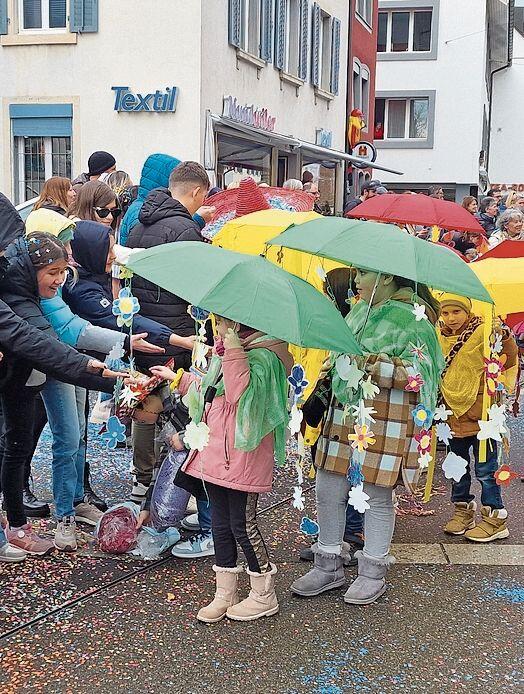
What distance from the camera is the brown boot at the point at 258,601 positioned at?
4258 mm

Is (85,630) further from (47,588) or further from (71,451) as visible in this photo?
(71,451)

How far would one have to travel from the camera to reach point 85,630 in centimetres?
410

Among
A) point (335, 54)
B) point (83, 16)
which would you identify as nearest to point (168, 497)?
point (83, 16)

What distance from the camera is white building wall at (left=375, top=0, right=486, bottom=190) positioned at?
3338 centimetres

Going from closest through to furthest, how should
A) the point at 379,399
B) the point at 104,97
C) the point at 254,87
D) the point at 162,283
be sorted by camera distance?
the point at 162,283
the point at 379,399
the point at 104,97
the point at 254,87

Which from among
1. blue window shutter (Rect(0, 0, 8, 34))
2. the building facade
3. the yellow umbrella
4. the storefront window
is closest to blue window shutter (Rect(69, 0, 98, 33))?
the building facade

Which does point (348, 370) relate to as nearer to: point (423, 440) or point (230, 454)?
point (423, 440)

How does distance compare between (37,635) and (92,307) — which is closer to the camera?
(37,635)

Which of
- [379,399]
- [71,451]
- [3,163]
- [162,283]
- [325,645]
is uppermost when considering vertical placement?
[3,163]

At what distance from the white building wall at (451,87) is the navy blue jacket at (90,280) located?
29621 millimetres

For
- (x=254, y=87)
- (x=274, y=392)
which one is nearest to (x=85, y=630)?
(x=274, y=392)

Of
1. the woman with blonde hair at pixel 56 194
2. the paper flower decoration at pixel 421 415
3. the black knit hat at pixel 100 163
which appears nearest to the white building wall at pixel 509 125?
the black knit hat at pixel 100 163

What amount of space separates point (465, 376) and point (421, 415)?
1120 mm

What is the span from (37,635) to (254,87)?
13426 mm
